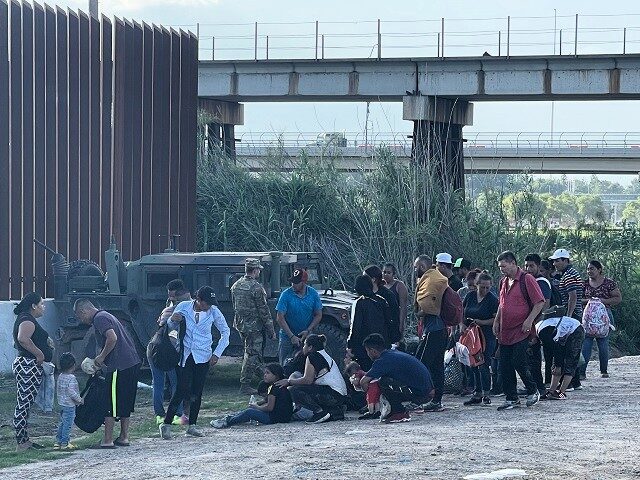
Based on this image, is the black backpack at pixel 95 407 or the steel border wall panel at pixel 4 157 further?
the steel border wall panel at pixel 4 157

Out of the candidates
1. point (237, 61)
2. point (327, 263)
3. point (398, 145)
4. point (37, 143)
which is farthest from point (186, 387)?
point (237, 61)

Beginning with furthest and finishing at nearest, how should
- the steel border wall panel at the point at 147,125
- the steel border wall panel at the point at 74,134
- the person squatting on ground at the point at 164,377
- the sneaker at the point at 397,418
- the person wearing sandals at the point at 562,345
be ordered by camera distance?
the steel border wall panel at the point at 147,125 → the steel border wall panel at the point at 74,134 → the person wearing sandals at the point at 562,345 → the person squatting on ground at the point at 164,377 → the sneaker at the point at 397,418

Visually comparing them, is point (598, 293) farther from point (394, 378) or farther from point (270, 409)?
point (270, 409)

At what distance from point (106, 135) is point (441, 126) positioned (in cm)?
1264

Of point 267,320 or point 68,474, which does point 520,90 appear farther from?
point 68,474

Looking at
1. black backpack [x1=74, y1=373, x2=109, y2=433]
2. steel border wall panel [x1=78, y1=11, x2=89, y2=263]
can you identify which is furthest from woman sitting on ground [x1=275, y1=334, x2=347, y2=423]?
steel border wall panel [x1=78, y1=11, x2=89, y2=263]

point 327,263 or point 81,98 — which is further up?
point 81,98

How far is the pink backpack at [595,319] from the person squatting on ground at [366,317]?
4207mm

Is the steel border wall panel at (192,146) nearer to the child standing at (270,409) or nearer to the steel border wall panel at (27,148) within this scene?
the steel border wall panel at (27,148)

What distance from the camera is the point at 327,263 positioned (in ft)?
90.2

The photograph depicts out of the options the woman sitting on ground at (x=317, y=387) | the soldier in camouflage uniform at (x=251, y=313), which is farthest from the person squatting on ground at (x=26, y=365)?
the soldier in camouflage uniform at (x=251, y=313)

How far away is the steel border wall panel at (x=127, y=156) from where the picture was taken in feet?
75.5

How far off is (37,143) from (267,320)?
6.78 metres

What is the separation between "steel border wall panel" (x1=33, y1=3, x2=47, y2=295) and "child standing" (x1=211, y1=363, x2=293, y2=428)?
7.80m
